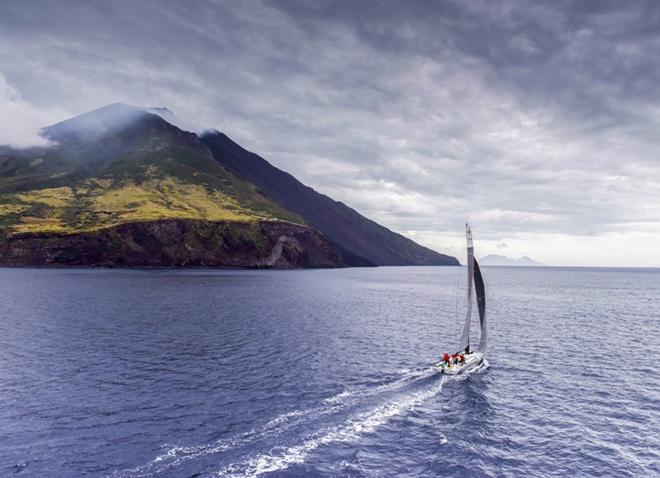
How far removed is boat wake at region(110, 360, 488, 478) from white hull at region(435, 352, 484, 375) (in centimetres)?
252

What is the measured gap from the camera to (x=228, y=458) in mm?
30547

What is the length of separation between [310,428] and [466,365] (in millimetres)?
27016

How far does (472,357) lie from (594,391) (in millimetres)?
14210

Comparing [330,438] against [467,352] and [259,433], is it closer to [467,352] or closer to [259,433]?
[259,433]

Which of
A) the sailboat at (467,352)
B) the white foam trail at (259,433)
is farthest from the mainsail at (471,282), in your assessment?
the white foam trail at (259,433)

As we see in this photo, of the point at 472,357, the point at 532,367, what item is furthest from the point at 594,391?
the point at 472,357

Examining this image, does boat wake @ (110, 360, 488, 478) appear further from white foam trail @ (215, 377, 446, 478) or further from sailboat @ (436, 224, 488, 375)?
sailboat @ (436, 224, 488, 375)

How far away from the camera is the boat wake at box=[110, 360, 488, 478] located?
96.9ft

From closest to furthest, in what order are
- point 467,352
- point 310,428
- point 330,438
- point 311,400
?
point 330,438 → point 310,428 → point 311,400 → point 467,352

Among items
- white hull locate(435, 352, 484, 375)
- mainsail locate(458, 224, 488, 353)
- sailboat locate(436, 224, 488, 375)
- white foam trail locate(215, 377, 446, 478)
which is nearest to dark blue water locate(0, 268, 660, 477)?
white foam trail locate(215, 377, 446, 478)

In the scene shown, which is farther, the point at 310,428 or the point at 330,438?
the point at 310,428

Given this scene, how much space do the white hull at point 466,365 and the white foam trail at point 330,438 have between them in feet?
20.6

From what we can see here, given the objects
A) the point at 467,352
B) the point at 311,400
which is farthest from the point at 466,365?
the point at 311,400

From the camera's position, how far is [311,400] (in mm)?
42562
